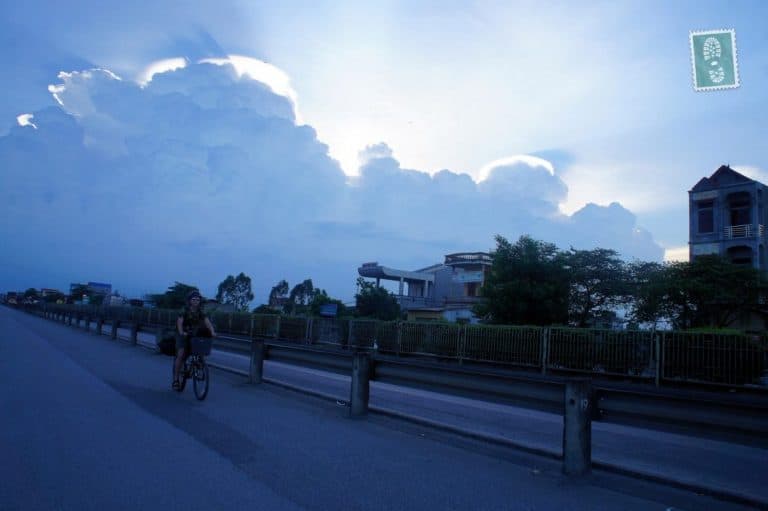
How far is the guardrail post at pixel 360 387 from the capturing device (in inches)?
325

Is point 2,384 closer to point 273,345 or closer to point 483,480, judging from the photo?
point 273,345

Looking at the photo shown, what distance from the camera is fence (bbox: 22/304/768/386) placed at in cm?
1734

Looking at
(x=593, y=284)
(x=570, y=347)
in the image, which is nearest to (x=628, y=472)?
(x=570, y=347)

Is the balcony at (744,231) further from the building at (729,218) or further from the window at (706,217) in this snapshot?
the window at (706,217)

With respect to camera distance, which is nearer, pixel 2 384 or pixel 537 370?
pixel 2 384

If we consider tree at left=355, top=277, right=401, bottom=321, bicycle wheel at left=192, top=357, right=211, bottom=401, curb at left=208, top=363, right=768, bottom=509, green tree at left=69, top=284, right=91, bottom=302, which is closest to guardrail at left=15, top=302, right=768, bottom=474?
curb at left=208, top=363, right=768, bottom=509

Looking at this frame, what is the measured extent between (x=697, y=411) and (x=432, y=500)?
2.35m

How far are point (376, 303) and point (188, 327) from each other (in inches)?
1579

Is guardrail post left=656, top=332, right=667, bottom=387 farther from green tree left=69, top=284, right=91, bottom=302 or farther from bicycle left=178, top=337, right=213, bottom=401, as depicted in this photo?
green tree left=69, top=284, right=91, bottom=302

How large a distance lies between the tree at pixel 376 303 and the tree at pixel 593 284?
54.9ft

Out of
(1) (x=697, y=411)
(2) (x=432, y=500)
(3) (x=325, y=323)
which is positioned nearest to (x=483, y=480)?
(2) (x=432, y=500)

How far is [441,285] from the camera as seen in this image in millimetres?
66312

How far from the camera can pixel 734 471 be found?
6.28m

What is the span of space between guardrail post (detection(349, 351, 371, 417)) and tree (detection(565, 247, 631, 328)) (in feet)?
101
